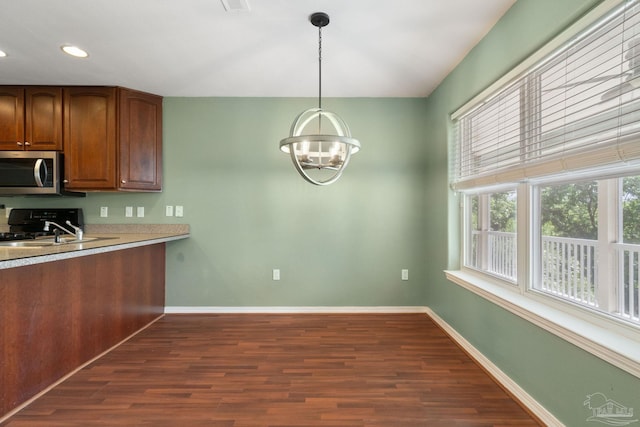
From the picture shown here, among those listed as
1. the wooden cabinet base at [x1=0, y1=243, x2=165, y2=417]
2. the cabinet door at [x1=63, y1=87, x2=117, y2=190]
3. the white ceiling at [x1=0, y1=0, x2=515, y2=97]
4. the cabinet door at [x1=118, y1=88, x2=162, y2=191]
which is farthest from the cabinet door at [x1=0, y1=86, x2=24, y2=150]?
the wooden cabinet base at [x1=0, y1=243, x2=165, y2=417]

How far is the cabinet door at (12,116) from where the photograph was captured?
9.42 feet

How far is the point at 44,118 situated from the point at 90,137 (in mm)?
471

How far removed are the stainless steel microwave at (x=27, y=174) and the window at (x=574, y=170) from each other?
3.81 m

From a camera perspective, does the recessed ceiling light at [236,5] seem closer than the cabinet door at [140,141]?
Yes

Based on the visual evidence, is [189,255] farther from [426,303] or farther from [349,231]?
[426,303]

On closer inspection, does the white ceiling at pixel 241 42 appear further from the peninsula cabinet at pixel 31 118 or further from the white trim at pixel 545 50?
the white trim at pixel 545 50

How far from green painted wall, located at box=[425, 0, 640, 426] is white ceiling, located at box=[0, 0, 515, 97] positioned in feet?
0.53

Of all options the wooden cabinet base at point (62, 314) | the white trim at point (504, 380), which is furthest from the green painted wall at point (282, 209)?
the white trim at point (504, 380)

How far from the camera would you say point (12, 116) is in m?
2.88

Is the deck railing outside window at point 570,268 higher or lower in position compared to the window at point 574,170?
lower

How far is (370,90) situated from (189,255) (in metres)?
2.59

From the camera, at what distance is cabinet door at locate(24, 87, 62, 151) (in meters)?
2.89

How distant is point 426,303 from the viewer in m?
3.24

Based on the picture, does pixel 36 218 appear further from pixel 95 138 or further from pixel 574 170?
pixel 574 170
